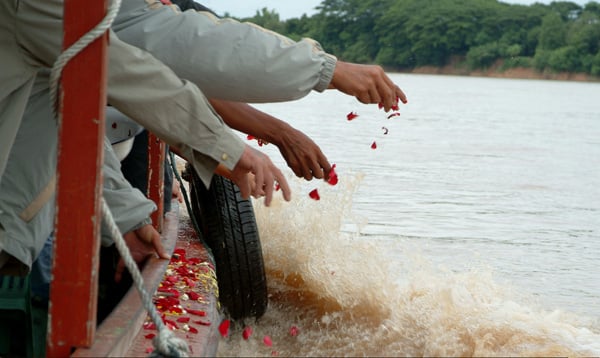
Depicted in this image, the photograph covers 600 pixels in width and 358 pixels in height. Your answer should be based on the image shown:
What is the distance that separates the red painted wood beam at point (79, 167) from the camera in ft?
6.82

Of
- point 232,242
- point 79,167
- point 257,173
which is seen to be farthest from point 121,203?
point 232,242

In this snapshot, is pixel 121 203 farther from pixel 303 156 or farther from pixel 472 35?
pixel 472 35

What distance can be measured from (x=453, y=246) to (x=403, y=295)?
10.9ft

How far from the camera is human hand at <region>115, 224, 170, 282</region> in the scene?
10.5 ft

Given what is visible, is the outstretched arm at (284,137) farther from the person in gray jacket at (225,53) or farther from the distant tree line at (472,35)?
the distant tree line at (472,35)

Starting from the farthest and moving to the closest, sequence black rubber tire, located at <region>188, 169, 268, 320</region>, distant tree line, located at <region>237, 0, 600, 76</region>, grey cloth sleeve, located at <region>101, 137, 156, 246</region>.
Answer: distant tree line, located at <region>237, 0, 600, 76</region>
black rubber tire, located at <region>188, 169, 268, 320</region>
grey cloth sleeve, located at <region>101, 137, 156, 246</region>

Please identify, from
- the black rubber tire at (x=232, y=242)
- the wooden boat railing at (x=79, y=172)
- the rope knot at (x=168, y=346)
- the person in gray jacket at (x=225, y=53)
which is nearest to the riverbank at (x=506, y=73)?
the black rubber tire at (x=232, y=242)

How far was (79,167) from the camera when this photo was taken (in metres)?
2.10

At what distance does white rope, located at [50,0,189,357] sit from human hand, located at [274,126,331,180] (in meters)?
1.21

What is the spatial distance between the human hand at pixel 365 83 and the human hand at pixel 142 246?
779mm

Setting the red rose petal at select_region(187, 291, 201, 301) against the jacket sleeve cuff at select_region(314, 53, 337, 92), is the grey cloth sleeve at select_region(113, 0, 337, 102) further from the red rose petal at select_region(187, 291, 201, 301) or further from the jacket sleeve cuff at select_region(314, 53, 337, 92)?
the red rose petal at select_region(187, 291, 201, 301)

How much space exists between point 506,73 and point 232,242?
8935cm

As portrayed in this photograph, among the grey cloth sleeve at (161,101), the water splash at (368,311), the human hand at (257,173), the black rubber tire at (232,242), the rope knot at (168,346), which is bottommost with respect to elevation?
the water splash at (368,311)

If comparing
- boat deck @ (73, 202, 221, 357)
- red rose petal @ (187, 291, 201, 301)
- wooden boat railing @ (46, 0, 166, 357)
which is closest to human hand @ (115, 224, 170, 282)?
boat deck @ (73, 202, 221, 357)
